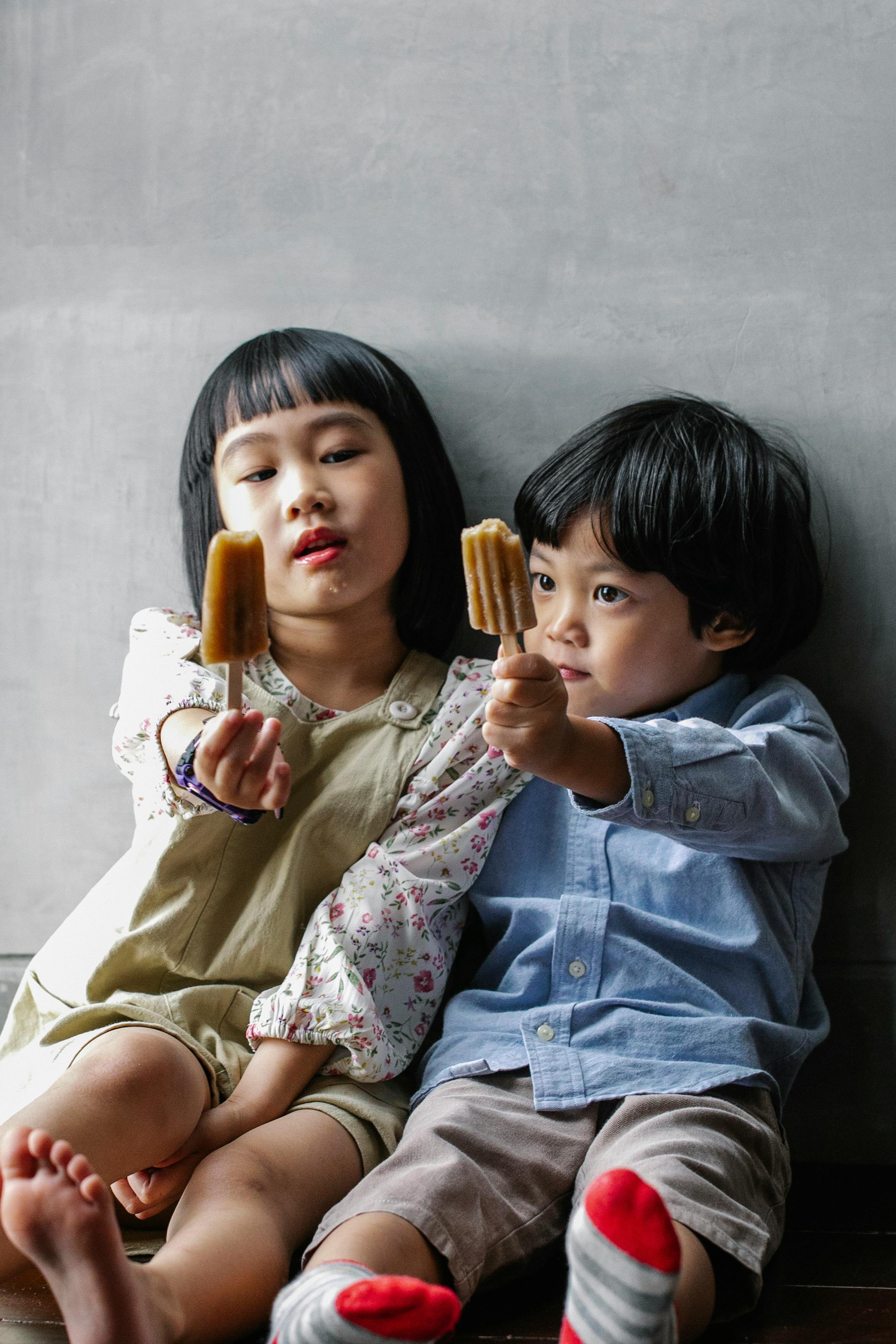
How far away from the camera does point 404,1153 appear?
110cm

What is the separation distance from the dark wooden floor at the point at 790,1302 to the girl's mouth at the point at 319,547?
0.78 meters

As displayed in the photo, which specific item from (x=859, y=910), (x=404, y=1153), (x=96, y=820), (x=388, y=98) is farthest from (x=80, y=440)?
(x=859, y=910)

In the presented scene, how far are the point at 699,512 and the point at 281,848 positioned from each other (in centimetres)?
65

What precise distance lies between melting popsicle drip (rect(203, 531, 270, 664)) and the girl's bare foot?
1.42 ft

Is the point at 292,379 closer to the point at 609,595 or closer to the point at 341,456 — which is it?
the point at 341,456

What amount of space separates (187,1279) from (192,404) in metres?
1.16

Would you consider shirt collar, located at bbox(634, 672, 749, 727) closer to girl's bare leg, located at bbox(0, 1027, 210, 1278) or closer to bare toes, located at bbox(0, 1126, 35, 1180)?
girl's bare leg, located at bbox(0, 1027, 210, 1278)

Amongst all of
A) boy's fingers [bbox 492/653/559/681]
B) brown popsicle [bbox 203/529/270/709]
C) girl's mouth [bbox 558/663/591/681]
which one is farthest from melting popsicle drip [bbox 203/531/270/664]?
girl's mouth [bbox 558/663/591/681]

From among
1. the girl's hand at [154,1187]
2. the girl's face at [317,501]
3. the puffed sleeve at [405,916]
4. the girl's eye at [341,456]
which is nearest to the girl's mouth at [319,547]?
the girl's face at [317,501]

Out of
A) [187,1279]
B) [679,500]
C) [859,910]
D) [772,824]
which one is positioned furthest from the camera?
[859,910]

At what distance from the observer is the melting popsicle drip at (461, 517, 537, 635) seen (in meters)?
1.05

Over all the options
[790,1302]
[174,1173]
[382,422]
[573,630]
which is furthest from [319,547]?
[790,1302]

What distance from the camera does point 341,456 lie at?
1.46m

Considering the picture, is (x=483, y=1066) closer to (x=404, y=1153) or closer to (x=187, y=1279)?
(x=404, y=1153)
